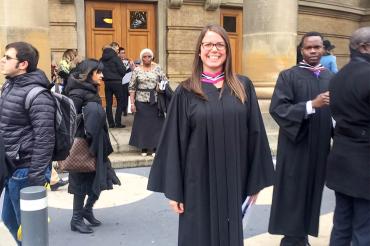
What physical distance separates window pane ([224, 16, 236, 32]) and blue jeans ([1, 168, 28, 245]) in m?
10.0

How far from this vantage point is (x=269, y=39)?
370 inches

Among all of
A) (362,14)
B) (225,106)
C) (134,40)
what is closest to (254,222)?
(225,106)

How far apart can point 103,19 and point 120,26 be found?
46 centimetres

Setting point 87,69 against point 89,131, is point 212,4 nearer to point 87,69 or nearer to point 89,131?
point 87,69

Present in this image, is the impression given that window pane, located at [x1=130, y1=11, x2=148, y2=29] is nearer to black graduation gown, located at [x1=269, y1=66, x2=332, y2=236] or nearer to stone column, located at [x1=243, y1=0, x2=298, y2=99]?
stone column, located at [x1=243, y1=0, x2=298, y2=99]

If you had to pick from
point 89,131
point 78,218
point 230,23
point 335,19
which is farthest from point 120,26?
point 78,218

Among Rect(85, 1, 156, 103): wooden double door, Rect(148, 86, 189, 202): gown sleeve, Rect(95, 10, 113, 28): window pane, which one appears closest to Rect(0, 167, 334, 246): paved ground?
Rect(148, 86, 189, 202): gown sleeve

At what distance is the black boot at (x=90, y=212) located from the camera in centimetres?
486

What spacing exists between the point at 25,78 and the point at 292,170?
2353 mm

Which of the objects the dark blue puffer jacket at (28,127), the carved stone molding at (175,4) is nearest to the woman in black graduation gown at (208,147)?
the dark blue puffer jacket at (28,127)

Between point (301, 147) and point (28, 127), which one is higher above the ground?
point (28, 127)

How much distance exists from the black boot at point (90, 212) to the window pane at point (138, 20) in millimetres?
7792

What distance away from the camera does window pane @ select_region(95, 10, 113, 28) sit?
11594 millimetres

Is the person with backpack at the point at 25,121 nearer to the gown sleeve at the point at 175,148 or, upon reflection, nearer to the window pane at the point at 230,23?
the gown sleeve at the point at 175,148
